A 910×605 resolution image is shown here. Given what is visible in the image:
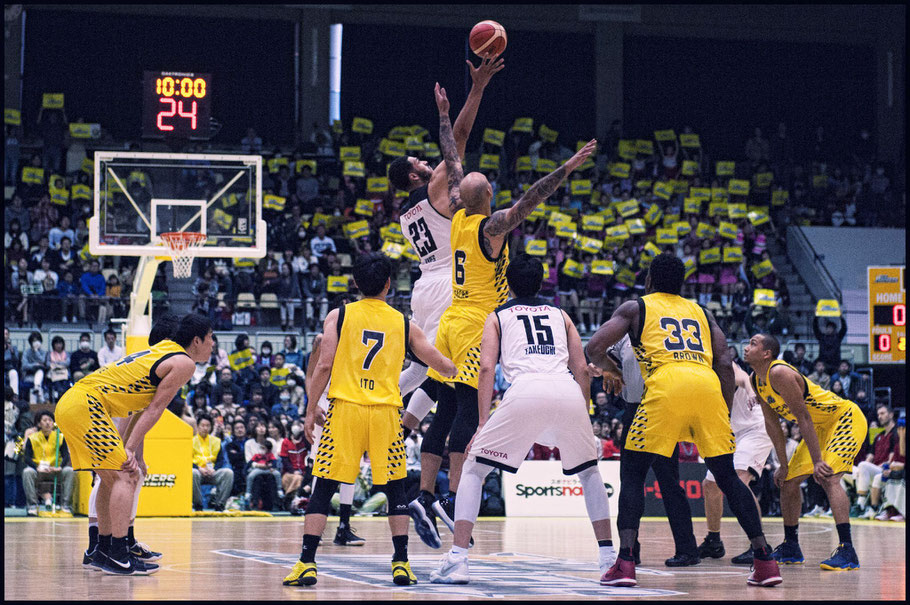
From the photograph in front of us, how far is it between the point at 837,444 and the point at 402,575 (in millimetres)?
4153

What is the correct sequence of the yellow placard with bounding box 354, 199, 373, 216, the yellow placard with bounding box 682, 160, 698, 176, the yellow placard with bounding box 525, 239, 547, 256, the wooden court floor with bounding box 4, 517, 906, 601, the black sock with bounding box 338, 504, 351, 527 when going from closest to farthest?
1. the wooden court floor with bounding box 4, 517, 906, 601
2. the black sock with bounding box 338, 504, 351, 527
3. the yellow placard with bounding box 525, 239, 547, 256
4. the yellow placard with bounding box 354, 199, 373, 216
5. the yellow placard with bounding box 682, 160, 698, 176

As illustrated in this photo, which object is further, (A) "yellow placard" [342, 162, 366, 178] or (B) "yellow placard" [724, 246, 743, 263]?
(A) "yellow placard" [342, 162, 366, 178]

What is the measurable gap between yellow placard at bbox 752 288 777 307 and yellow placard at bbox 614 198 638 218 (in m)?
3.66

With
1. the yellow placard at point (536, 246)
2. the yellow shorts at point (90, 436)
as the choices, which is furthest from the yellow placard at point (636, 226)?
the yellow shorts at point (90, 436)

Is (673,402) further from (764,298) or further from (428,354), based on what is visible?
(764,298)

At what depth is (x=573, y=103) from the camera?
3059 cm

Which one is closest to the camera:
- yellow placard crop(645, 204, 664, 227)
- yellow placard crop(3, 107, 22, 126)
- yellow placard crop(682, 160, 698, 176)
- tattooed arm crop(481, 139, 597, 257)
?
tattooed arm crop(481, 139, 597, 257)

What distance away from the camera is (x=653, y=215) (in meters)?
26.4

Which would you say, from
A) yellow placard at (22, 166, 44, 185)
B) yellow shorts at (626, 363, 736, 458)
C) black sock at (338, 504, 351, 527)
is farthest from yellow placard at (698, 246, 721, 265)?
yellow shorts at (626, 363, 736, 458)

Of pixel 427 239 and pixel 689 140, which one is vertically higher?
pixel 689 140

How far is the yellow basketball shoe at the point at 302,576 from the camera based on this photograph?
24.7 feet

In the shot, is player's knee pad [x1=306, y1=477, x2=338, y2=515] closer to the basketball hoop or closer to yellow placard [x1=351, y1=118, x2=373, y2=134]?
the basketball hoop

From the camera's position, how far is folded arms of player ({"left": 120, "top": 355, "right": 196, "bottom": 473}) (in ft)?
27.6

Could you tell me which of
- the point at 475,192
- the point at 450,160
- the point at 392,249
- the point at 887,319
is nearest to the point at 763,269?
the point at 887,319
